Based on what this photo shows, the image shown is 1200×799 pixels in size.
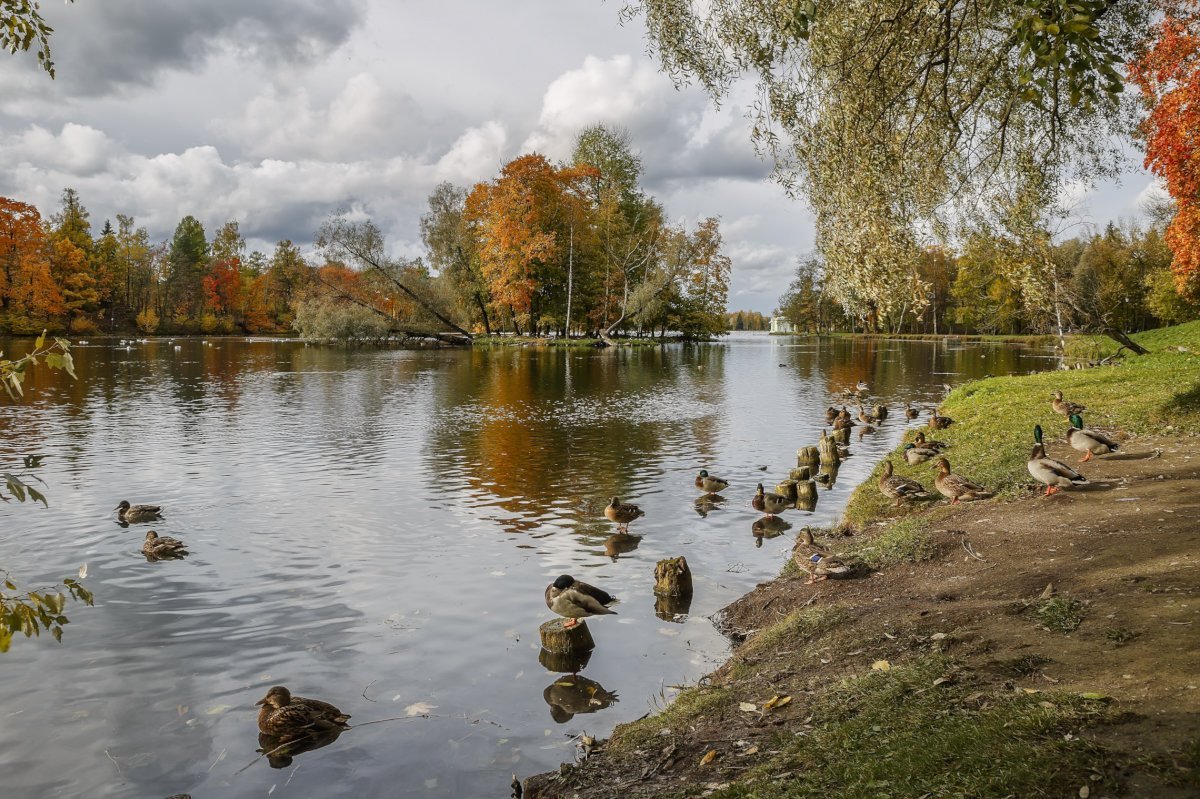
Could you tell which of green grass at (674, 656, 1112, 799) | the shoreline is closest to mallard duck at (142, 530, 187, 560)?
the shoreline

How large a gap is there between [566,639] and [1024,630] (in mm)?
5844

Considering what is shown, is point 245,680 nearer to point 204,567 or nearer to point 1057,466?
point 204,567

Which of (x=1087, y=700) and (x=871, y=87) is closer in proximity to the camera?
(x=1087, y=700)

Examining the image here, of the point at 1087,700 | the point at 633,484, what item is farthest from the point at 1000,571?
the point at 633,484

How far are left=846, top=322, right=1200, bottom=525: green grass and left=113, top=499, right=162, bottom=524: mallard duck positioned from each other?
51.6ft

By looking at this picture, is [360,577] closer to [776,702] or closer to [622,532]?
[622,532]

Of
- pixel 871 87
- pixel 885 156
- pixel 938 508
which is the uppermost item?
pixel 871 87

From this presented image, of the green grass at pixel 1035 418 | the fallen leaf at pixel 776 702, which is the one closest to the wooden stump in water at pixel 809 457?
the green grass at pixel 1035 418

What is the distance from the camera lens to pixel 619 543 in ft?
52.1

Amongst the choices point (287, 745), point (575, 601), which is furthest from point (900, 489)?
point (287, 745)

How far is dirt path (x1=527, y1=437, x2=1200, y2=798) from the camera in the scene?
18.4 ft

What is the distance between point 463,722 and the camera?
8984 mm

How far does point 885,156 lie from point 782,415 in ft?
79.2

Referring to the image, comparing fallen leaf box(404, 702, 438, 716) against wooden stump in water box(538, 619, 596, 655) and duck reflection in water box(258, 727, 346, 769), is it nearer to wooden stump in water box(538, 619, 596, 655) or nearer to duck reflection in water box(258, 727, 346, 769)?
duck reflection in water box(258, 727, 346, 769)
